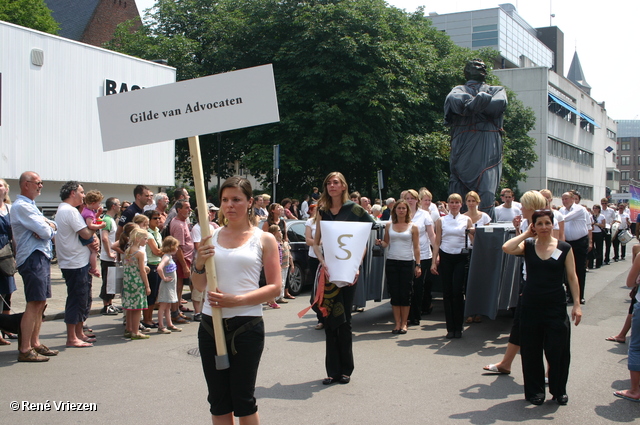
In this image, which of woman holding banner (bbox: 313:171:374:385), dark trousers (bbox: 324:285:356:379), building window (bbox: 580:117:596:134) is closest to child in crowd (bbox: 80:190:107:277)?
woman holding banner (bbox: 313:171:374:385)

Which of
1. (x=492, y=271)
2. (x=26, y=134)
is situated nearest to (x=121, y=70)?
(x=26, y=134)

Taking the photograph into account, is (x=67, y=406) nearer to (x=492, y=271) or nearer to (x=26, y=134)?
(x=492, y=271)

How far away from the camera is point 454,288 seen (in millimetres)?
7523

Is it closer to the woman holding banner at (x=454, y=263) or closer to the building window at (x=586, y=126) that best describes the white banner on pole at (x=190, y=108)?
the woman holding banner at (x=454, y=263)

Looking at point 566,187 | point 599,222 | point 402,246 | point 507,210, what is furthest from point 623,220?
→ point 566,187

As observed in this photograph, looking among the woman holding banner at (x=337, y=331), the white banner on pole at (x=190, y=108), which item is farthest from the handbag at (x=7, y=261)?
the white banner on pole at (x=190, y=108)

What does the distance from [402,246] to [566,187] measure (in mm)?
59458

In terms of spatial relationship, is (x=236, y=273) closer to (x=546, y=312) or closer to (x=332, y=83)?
(x=546, y=312)

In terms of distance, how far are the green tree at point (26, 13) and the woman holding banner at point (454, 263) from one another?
3127 cm

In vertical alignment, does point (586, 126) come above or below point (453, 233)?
above

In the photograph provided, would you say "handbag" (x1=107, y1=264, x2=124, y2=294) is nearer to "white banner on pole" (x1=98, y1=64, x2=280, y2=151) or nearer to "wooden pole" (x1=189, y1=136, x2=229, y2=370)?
"white banner on pole" (x1=98, y1=64, x2=280, y2=151)

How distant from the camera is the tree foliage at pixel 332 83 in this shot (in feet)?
82.5

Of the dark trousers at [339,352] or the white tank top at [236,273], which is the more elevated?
the white tank top at [236,273]

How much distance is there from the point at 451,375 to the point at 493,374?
42 centimetres
